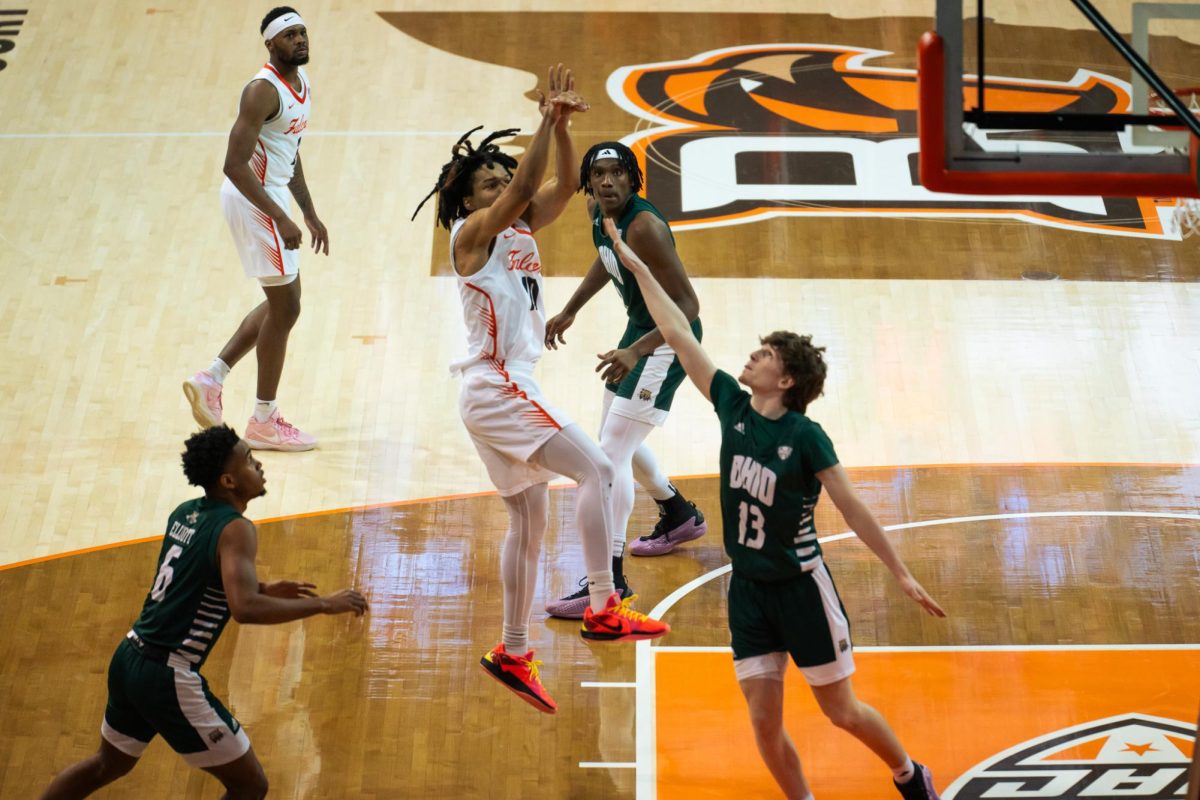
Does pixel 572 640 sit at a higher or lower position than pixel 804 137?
lower

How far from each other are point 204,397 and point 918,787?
163 inches

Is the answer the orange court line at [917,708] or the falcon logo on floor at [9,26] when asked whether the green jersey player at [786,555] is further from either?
the falcon logo on floor at [9,26]

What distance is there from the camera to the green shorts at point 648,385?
6191 millimetres

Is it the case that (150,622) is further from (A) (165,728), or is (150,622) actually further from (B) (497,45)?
(B) (497,45)

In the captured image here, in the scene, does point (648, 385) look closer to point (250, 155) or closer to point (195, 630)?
point (195, 630)

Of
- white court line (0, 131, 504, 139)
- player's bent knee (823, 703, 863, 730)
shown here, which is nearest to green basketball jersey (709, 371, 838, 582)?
player's bent knee (823, 703, 863, 730)

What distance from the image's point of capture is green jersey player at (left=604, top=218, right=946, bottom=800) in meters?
4.67

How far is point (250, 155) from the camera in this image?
7219mm

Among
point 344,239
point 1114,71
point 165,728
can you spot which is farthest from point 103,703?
point 1114,71

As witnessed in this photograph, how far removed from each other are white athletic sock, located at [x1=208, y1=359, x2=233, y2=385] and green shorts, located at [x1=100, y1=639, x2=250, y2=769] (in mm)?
2942

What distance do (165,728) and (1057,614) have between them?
11.9ft

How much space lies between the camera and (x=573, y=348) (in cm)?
825

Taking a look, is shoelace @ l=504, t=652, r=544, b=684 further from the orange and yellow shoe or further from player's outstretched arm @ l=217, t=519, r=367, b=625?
player's outstretched arm @ l=217, t=519, r=367, b=625

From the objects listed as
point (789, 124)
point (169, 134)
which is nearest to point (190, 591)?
point (169, 134)
